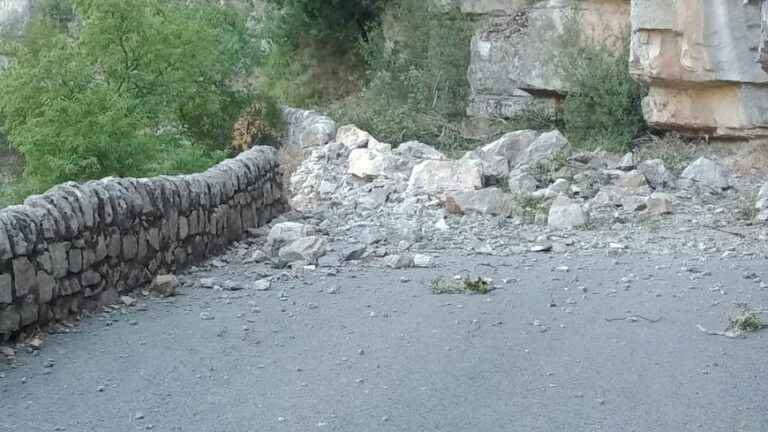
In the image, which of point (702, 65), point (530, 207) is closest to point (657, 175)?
point (530, 207)

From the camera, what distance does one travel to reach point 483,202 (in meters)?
12.7

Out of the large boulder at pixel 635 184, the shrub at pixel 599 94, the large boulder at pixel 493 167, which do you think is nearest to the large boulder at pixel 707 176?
the large boulder at pixel 635 184

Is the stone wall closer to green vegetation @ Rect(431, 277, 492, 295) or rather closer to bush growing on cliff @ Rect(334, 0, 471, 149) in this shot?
green vegetation @ Rect(431, 277, 492, 295)

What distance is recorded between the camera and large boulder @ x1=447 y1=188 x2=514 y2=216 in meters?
12.6

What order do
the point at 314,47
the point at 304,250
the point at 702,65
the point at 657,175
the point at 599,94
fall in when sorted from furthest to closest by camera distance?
the point at 314,47
the point at 599,94
the point at 702,65
the point at 657,175
the point at 304,250

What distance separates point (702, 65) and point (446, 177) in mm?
4838

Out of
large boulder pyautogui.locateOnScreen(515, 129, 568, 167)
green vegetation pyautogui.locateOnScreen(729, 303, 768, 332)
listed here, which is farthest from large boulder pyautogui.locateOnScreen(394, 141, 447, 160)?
green vegetation pyautogui.locateOnScreen(729, 303, 768, 332)

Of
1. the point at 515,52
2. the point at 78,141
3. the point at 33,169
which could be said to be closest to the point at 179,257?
the point at 78,141

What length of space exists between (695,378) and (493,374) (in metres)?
1.18

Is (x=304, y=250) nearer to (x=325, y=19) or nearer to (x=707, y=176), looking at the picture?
(x=707, y=176)

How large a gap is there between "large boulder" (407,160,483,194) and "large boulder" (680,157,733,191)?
2.95 metres

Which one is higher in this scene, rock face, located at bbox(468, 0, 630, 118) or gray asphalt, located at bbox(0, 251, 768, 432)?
rock face, located at bbox(468, 0, 630, 118)

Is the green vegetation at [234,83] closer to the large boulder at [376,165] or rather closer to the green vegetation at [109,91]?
the green vegetation at [109,91]

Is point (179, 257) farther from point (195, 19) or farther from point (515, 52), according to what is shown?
point (515, 52)
